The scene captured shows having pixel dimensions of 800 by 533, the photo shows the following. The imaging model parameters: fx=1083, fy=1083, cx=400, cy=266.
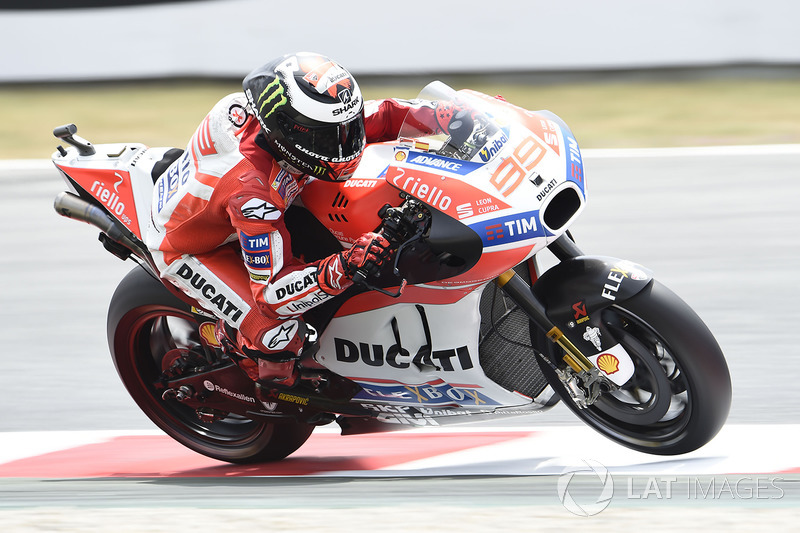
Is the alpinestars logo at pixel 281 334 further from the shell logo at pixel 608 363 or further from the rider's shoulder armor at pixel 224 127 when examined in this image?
the shell logo at pixel 608 363

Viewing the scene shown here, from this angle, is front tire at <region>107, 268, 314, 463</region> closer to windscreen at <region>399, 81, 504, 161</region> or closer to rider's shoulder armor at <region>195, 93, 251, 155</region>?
rider's shoulder armor at <region>195, 93, 251, 155</region>

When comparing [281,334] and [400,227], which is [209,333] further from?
[400,227]

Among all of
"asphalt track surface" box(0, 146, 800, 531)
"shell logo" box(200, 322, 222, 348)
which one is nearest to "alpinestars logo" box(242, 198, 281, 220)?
"shell logo" box(200, 322, 222, 348)

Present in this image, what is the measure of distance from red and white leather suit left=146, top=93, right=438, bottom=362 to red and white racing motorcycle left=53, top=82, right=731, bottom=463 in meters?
0.11

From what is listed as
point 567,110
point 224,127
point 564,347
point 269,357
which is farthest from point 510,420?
point 567,110

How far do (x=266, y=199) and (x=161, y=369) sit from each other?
133cm

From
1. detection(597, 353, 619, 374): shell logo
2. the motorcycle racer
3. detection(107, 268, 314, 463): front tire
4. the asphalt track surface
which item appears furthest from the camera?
detection(107, 268, 314, 463): front tire

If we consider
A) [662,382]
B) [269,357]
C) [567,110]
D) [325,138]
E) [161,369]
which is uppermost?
[325,138]

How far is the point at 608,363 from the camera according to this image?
11.6ft

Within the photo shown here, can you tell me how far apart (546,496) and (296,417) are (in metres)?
1.06

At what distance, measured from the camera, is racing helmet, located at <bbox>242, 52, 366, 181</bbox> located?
3.35 metres

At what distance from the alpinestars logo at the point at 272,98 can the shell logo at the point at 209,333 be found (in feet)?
3.20

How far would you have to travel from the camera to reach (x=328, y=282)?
343 cm

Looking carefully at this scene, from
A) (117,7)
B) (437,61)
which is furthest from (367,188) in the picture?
(117,7)
